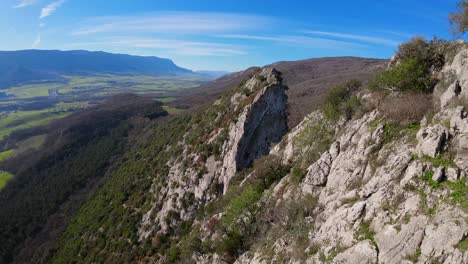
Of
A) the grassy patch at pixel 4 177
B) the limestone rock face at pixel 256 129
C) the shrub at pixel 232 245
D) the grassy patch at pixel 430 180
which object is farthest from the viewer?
the grassy patch at pixel 4 177

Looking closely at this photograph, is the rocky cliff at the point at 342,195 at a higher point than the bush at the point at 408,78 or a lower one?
lower

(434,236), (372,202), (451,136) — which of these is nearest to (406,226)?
(434,236)

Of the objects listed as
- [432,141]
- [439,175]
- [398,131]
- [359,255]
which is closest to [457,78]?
[398,131]

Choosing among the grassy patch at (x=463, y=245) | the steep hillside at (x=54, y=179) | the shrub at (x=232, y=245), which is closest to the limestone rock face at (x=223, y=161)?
the shrub at (x=232, y=245)

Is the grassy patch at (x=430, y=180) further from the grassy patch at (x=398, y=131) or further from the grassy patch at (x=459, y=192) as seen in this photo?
the grassy patch at (x=398, y=131)

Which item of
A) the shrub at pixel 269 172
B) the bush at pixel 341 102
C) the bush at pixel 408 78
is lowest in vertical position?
the shrub at pixel 269 172

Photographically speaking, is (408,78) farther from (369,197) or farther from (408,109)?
(369,197)

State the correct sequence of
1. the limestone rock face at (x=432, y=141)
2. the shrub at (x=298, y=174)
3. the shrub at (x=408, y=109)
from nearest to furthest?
1. the limestone rock face at (x=432, y=141)
2. the shrub at (x=408, y=109)
3. the shrub at (x=298, y=174)
